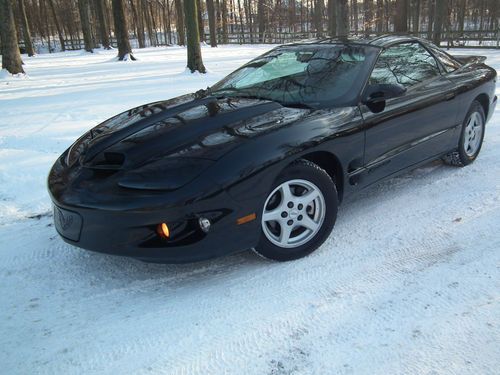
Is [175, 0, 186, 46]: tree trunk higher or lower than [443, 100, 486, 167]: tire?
higher

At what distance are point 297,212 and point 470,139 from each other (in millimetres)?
2605

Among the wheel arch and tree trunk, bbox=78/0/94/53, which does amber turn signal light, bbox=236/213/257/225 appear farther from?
tree trunk, bbox=78/0/94/53

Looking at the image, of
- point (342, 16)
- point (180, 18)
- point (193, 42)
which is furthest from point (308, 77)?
point (180, 18)

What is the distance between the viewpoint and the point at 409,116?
362cm

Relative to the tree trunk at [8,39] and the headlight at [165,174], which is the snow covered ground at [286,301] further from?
the tree trunk at [8,39]

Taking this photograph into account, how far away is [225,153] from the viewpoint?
261cm

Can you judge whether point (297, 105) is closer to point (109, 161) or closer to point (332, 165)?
point (332, 165)

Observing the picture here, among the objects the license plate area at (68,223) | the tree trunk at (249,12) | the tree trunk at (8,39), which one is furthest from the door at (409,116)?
the tree trunk at (249,12)

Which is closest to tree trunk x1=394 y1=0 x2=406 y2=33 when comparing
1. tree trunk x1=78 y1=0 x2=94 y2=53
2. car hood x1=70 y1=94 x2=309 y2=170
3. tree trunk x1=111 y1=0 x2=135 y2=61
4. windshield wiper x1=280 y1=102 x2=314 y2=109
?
tree trunk x1=111 y1=0 x2=135 y2=61

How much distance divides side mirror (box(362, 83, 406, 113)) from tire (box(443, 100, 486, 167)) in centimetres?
142

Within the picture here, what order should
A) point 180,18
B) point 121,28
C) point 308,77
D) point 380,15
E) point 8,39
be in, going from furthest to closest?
1. point 380,15
2. point 180,18
3. point 121,28
4. point 8,39
5. point 308,77

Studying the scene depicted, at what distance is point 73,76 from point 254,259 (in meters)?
11.7

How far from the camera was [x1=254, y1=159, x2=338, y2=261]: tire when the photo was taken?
9.24 ft

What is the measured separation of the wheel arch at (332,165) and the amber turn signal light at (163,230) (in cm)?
114
